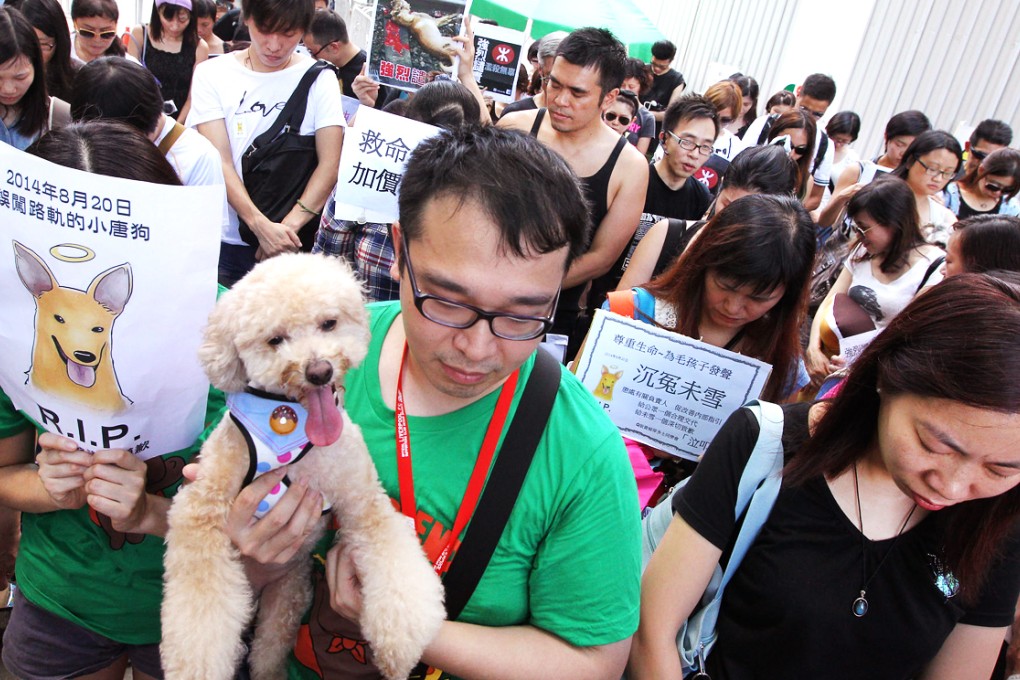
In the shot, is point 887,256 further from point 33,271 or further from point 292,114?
point 33,271

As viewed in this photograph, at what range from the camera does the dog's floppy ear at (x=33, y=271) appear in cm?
144

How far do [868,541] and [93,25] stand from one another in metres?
6.34

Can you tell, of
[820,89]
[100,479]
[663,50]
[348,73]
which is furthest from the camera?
[663,50]

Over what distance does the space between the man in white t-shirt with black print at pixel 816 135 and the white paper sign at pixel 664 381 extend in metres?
3.37

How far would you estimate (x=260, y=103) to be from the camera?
3.85 metres

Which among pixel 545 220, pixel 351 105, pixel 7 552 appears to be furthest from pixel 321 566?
pixel 351 105

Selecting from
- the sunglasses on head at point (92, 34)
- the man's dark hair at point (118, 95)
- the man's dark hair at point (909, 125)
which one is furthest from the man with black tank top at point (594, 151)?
the man's dark hair at point (909, 125)

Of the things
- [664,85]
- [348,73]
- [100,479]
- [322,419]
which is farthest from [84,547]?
[664,85]

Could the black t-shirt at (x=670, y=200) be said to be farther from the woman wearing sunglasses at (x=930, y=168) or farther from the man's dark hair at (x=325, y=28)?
the man's dark hair at (x=325, y=28)

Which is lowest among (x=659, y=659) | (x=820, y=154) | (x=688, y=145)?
(x=659, y=659)

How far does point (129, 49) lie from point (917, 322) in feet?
24.6

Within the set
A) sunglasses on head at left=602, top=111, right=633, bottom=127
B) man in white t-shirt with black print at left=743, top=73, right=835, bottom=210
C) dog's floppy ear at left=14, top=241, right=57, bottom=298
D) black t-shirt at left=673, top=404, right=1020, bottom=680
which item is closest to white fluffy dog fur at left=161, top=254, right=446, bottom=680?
dog's floppy ear at left=14, top=241, right=57, bottom=298

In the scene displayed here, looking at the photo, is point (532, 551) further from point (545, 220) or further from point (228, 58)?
point (228, 58)

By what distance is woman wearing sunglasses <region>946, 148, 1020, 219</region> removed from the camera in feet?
19.3
